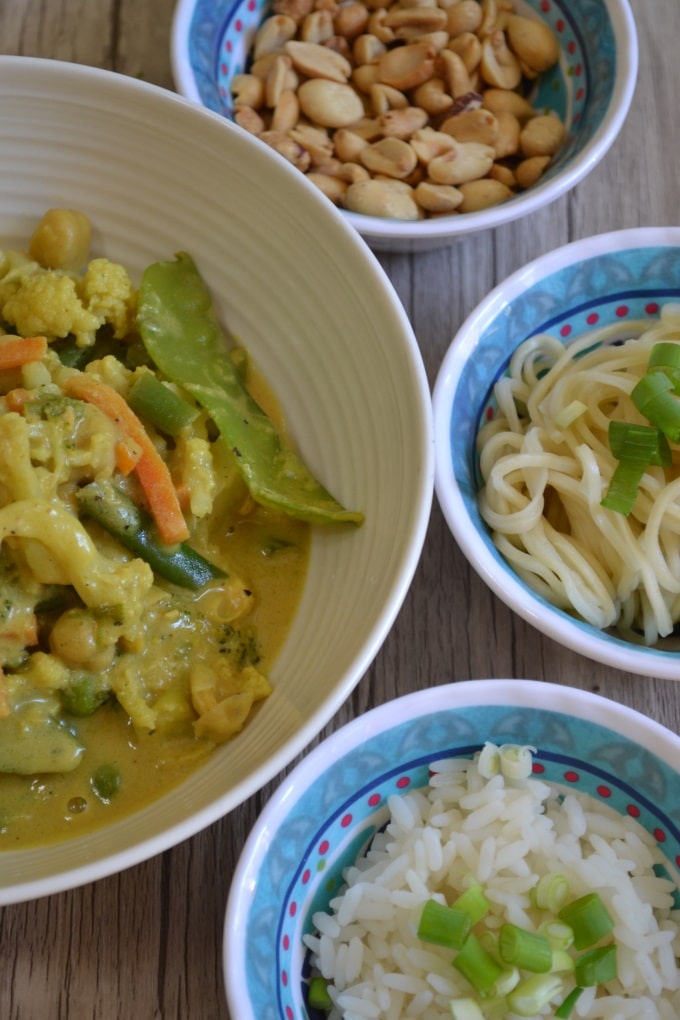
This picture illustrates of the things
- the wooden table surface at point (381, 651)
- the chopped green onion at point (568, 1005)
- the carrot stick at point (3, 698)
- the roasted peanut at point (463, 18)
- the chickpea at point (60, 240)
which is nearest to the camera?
the carrot stick at point (3, 698)

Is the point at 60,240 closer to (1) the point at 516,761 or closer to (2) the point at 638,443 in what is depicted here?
(2) the point at 638,443

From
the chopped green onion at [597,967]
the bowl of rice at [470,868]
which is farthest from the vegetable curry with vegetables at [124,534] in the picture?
the chopped green onion at [597,967]

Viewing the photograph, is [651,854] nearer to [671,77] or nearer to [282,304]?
[282,304]

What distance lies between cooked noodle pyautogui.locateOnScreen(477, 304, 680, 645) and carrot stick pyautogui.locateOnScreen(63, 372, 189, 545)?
0.62m

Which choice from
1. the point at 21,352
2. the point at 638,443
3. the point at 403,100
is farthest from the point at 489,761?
the point at 403,100

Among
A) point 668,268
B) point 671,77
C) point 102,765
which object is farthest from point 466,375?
point 671,77

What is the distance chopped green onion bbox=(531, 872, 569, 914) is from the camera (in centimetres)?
170

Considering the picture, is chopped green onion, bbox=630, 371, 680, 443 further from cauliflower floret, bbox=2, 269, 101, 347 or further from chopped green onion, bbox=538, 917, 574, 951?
cauliflower floret, bbox=2, 269, 101, 347

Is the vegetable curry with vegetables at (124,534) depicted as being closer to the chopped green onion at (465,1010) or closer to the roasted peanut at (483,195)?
the chopped green onion at (465,1010)

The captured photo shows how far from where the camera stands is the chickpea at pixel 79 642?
1.58 meters

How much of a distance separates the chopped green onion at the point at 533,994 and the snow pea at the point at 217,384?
80cm

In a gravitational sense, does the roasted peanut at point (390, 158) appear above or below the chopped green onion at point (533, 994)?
above

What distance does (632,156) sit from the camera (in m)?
2.49

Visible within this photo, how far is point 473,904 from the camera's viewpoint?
1.67 metres
